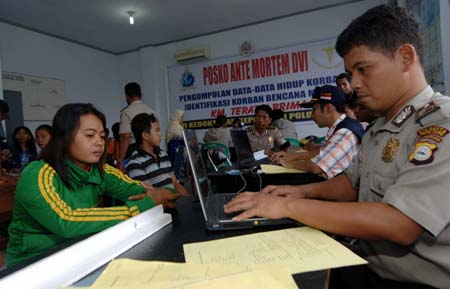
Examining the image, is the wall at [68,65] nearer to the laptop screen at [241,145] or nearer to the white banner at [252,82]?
the white banner at [252,82]

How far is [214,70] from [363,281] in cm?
537

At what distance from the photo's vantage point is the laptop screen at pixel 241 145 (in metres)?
2.20

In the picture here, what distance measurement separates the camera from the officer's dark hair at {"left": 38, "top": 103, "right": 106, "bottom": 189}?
1.07 metres

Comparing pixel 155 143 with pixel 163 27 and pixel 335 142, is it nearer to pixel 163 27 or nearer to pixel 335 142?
pixel 335 142

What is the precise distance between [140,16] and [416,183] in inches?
192

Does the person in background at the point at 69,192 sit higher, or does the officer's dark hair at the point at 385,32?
the officer's dark hair at the point at 385,32

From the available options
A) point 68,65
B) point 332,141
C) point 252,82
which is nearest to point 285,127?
point 252,82

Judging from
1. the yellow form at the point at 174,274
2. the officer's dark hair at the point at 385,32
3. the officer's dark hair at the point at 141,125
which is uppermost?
the officer's dark hair at the point at 385,32

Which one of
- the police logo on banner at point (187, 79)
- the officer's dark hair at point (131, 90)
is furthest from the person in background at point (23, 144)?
the police logo on banner at point (187, 79)

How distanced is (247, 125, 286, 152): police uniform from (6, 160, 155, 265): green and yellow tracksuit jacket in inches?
103

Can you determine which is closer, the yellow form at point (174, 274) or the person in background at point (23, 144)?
the yellow form at point (174, 274)

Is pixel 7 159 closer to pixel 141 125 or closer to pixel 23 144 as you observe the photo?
pixel 23 144

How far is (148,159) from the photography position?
7.14ft

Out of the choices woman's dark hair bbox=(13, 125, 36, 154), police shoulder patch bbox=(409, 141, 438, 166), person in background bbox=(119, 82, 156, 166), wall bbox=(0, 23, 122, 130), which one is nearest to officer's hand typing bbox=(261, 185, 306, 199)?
police shoulder patch bbox=(409, 141, 438, 166)
